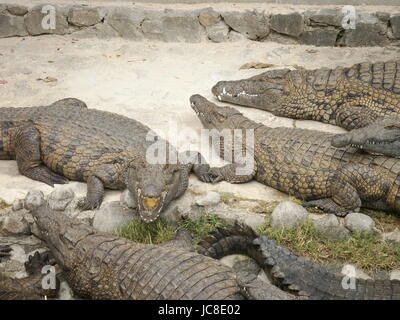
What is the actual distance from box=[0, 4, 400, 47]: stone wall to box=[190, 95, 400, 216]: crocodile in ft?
8.90

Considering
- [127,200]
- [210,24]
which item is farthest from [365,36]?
[127,200]

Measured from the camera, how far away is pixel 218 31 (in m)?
7.98

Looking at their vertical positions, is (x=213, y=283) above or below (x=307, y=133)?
below

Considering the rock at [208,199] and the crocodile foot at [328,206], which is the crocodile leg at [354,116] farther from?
the rock at [208,199]

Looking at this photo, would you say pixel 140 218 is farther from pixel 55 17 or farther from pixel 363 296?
pixel 55 17

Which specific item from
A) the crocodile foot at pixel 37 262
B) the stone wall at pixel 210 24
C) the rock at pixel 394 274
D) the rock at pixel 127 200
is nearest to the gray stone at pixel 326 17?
the stone wall at pixel 210 24

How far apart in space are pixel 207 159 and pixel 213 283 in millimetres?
2125

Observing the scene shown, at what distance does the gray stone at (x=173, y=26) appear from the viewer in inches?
313

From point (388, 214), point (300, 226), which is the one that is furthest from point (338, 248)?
point (388, 214)

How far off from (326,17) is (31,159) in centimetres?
443

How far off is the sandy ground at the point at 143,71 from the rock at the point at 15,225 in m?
0.61

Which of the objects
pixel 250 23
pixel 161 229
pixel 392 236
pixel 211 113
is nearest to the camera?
pixel 392 236

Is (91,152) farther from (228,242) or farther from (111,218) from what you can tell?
(228,242)
